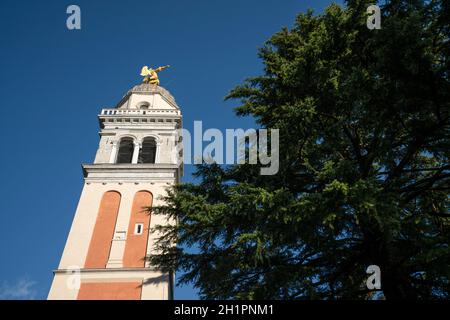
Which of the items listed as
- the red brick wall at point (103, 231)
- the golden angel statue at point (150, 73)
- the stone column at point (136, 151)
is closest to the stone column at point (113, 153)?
the stone column at point (136, 151)

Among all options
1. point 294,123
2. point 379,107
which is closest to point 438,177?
point 379,107

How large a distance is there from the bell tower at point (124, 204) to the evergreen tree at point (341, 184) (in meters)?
4.40

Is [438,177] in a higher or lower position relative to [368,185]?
higher

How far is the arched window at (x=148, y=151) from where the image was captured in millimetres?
23875

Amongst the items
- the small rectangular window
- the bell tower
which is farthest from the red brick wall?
the small rectangular window

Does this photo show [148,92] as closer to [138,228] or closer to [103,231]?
[138,228]

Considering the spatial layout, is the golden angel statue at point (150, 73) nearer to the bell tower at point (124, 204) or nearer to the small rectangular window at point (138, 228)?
the bell tower at point (124, 204)

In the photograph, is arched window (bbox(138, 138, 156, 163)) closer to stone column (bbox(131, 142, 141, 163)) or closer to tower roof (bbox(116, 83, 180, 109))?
stone column (bbox(131, 142, 141, 163))

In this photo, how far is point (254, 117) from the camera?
12398 mm

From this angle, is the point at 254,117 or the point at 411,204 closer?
the point at 411,204
